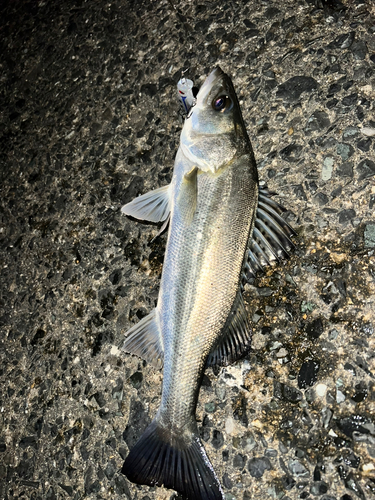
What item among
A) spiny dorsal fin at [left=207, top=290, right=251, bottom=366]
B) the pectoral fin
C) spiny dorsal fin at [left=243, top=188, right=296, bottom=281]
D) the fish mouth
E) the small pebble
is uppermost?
the fish mouth

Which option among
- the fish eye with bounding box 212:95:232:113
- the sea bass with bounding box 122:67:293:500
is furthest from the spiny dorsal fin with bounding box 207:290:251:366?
the fish eye with bounding box 212:95:232:113

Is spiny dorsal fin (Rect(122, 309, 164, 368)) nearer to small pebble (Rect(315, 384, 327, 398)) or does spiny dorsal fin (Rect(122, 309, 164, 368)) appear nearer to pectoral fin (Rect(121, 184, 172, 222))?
pectoral fin (Rect(121, 184, 172, 222))

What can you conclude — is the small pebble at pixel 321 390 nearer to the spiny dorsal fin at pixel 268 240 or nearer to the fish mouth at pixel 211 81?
the spiny dorsal fin at pixel 268 240

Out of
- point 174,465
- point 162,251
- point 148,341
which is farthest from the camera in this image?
point 162,251

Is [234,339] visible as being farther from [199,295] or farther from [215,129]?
[215,129]

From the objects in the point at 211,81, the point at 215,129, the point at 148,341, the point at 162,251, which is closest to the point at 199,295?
the point at 148,341

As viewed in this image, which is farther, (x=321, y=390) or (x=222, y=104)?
(x=222, y=104)
